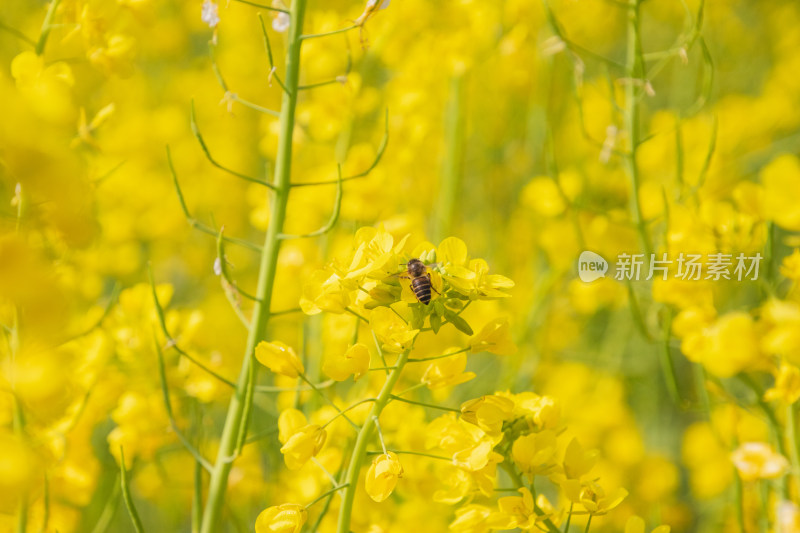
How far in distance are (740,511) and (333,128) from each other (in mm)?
931

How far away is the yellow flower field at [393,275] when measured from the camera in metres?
0.72

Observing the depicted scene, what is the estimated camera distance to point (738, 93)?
3342 millimetres

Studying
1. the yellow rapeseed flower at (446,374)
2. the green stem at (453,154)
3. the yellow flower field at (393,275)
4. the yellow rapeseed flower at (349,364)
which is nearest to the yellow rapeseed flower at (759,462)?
the yellow flower field at (393,275)

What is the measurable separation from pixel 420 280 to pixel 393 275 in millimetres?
30

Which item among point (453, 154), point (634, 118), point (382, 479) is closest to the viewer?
point (382, 479)

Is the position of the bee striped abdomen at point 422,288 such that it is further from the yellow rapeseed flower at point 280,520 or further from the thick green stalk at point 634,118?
the thick green stalk at point 634,118

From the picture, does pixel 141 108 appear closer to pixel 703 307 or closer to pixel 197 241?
pixel 197 241

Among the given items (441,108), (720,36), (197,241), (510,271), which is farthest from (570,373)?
→ (720,36)

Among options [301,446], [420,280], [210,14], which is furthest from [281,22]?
[301,446]

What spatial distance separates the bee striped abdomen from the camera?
71 centimetres

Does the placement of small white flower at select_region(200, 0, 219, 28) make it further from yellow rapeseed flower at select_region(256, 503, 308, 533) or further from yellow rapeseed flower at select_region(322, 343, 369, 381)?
yellow rapeseed flower at select_region(256, 503, 308, 533)

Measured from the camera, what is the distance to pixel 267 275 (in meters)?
0.88

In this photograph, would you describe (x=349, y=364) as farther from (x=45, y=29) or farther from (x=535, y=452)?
(x=45, y=29)

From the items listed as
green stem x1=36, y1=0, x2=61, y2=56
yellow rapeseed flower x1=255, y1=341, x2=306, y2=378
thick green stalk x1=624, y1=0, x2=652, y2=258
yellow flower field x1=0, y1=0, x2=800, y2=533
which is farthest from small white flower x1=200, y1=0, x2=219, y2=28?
thick green stalk x1=624, y1=0, x2=652, y2=258
